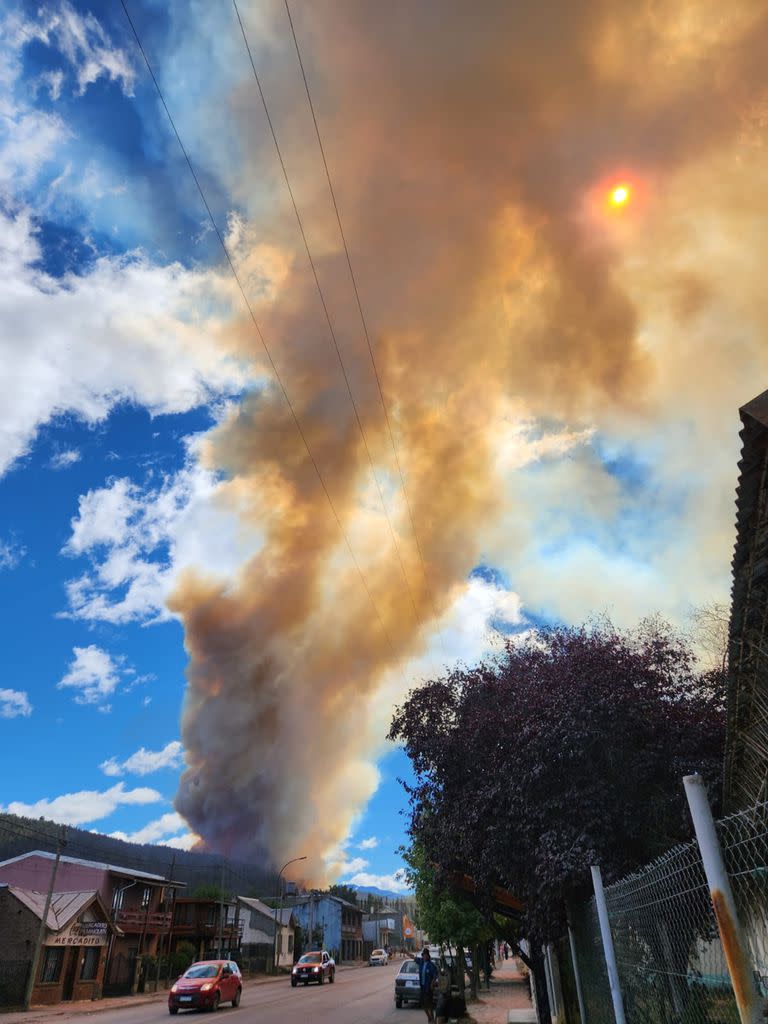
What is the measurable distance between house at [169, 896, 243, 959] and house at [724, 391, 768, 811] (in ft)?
178

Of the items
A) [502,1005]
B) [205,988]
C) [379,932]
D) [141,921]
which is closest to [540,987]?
[205,988]

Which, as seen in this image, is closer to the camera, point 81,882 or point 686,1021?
point 686,1021

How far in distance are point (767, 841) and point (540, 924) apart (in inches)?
421

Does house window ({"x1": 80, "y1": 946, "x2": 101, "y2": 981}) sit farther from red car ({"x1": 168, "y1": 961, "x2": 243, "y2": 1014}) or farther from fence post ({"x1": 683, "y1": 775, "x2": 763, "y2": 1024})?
fence post ({"x1": 683, "y1": 775, "x2": 763, "y2": 1024})

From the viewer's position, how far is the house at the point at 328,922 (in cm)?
8125

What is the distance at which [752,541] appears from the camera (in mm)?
3285

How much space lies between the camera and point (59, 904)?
36.9 meters

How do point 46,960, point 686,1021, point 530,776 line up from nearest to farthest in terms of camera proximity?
point 686,1021, point 530,776, point 46,960

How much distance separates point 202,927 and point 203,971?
32681 mm

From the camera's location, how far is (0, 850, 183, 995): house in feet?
132

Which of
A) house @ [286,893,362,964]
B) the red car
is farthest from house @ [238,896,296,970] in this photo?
the red car

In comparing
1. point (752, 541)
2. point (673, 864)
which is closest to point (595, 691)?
point (673, 864)

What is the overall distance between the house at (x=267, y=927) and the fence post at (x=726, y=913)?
7499 cm

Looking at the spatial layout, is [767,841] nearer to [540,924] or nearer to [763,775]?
[763,775]
